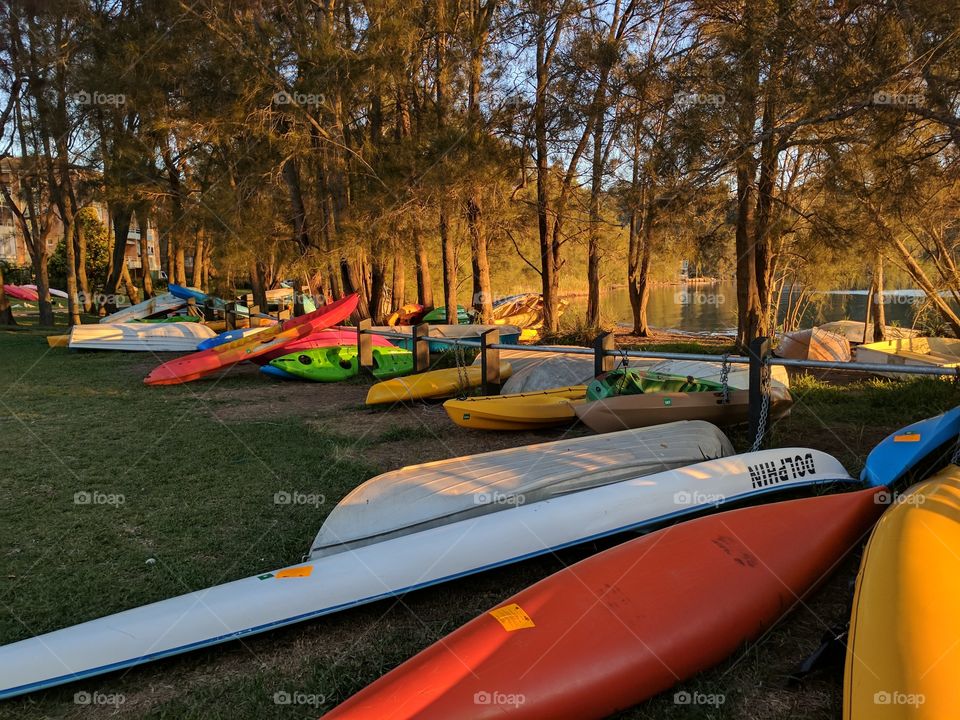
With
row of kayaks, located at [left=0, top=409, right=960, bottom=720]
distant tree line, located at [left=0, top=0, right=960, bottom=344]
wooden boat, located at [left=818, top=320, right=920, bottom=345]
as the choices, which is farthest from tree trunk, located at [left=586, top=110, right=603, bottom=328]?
row of kayaks, located at [left=0, top=409, right=960, bottom=720]

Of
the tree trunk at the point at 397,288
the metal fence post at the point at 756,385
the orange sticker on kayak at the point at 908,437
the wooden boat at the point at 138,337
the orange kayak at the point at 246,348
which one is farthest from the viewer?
the tree trunk at the point at 397,288

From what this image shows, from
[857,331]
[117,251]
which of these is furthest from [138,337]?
[857,331]

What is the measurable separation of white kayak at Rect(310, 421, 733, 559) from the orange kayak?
18.7 feet

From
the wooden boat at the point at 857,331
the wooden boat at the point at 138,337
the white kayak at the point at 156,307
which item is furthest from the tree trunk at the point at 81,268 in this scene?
the wooden boat at the point at 857,331

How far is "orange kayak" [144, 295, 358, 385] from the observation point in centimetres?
834

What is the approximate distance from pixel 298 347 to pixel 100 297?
10973 mm

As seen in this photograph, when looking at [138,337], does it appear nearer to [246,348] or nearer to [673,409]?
[246,348]

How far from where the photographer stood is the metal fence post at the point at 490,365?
264 inches

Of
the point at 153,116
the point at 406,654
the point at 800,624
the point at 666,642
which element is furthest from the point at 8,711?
the point at 153,116

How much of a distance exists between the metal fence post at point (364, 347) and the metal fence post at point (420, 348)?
39.5 inches

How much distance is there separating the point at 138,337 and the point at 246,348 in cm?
401

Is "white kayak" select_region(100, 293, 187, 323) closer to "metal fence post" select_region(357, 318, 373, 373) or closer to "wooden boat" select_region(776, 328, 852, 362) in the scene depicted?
"metal fence post" select_region(357, 318, 373, 373)

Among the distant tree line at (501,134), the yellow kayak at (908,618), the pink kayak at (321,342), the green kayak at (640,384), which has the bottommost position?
the yellow kayak at (908,618)

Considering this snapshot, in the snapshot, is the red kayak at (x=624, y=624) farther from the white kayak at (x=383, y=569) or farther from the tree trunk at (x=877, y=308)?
the tree trunk at (x=877, y=308)
